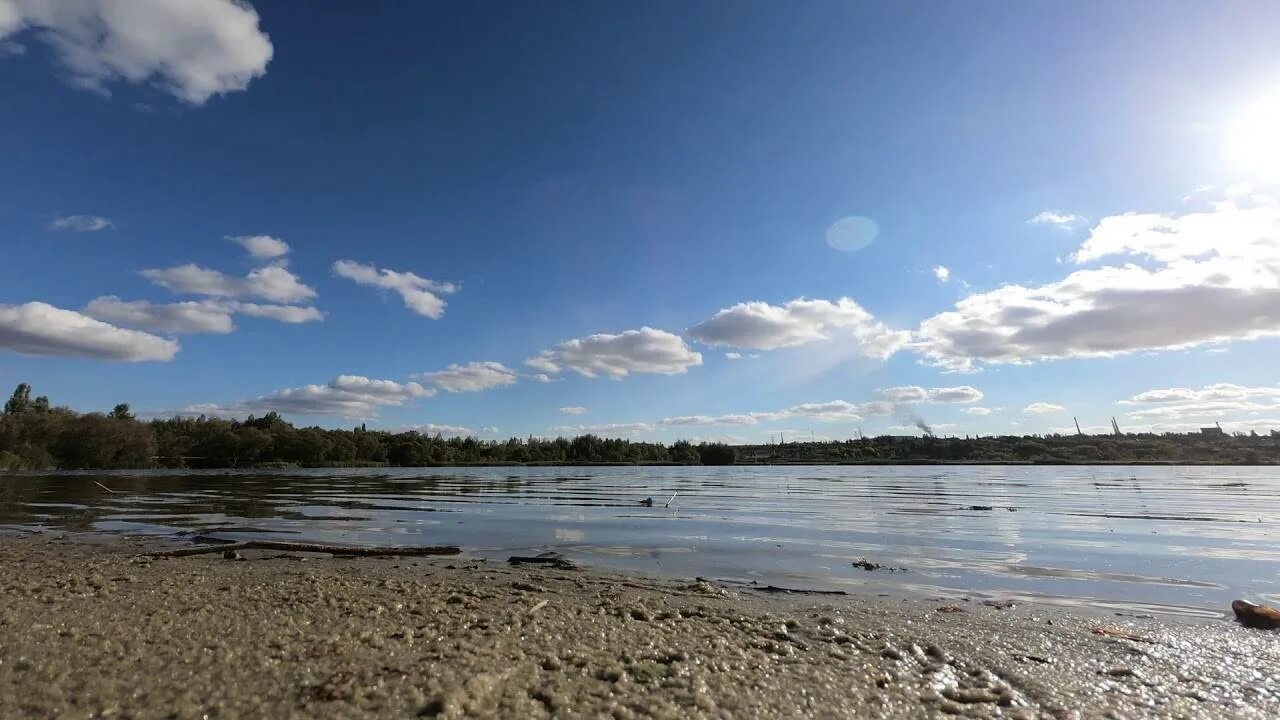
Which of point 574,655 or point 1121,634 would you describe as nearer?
point 574,655

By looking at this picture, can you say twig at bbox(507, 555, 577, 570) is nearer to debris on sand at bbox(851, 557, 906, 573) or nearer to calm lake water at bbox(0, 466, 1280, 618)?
calm lake water at bbox(0, 466, 1280, 618)

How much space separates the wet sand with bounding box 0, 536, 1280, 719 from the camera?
4695mm

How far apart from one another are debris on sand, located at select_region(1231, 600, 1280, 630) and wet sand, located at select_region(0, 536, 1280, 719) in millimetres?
244

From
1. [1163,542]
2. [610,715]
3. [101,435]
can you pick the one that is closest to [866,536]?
[1163,542]

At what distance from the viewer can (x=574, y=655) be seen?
5.93m

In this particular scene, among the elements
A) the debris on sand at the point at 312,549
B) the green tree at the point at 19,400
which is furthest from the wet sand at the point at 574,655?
the green tree at the point at 19,400

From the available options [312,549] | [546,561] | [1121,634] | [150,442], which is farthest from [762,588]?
[150,442]

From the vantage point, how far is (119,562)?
471 inches

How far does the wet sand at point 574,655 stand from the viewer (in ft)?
15.4

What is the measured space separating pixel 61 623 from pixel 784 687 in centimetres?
781

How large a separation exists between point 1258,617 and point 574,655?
9.78 meters

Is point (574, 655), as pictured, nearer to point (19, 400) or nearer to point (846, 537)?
point (846, 537)

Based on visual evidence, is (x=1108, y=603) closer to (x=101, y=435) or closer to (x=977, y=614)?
(x=977, y=614)

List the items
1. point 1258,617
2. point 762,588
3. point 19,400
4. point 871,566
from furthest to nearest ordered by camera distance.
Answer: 1. point 19,400
2. point 871,566
3. point 762,588
4. point 1258,617
